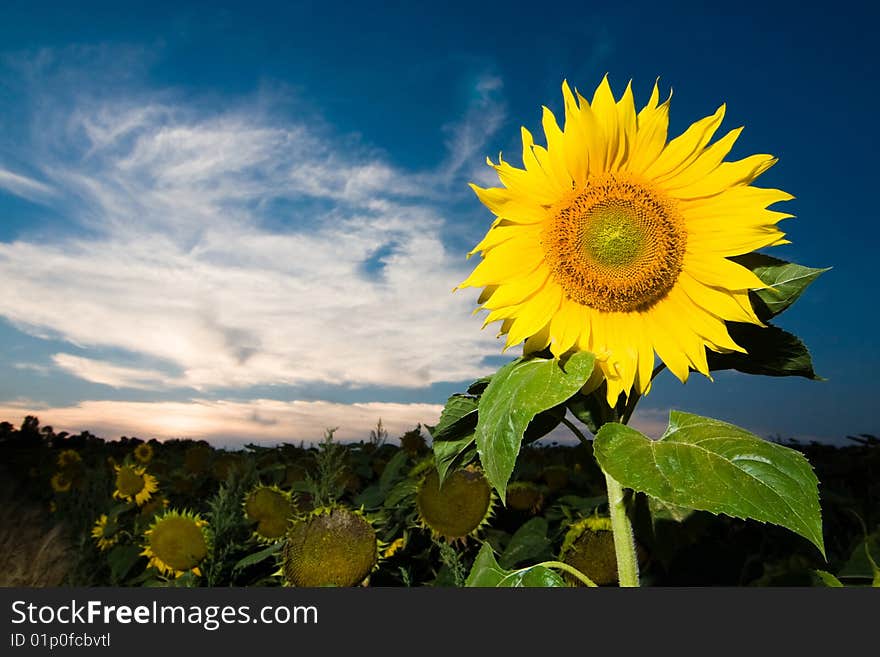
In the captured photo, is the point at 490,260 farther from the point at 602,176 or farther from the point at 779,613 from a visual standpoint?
the point at 779,613

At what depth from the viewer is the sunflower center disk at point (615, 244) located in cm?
144

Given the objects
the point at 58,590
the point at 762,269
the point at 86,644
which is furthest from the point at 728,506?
the point at 58,590

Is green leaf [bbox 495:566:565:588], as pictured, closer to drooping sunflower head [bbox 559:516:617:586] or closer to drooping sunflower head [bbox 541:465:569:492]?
drooping sunflower head [bbox 559:516:617:586]

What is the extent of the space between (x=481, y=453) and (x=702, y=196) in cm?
75

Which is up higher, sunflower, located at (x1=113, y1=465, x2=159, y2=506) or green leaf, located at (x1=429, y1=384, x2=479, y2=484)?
green leaf, located at (x1=429, y1=384, x2=479, y2=484)

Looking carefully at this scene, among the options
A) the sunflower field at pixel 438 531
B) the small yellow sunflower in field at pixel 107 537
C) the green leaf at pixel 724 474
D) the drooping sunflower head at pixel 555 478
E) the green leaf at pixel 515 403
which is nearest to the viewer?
the green leaf at pixel 724 474

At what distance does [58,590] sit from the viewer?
5.32 ft

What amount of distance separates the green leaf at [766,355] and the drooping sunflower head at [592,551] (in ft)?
2.80

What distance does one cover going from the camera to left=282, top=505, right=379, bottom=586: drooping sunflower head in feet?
7.91

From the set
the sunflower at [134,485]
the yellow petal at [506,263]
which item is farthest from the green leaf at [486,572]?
the sunflower at [134,485]

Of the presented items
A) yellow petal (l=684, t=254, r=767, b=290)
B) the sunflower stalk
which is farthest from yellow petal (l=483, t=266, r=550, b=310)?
the sunflower stalk

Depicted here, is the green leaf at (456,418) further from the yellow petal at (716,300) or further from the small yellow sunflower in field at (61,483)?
the small yellow sunflower in field at (61,483)

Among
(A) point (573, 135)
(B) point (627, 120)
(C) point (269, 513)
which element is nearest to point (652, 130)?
(B) point (627, 120)

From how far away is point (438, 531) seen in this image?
277cm
